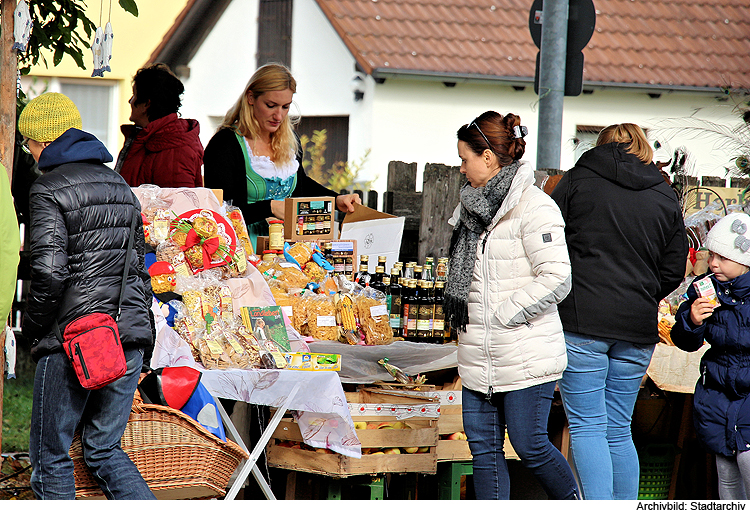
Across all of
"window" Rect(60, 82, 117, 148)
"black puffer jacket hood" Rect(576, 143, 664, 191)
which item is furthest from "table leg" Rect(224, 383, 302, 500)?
"window" Rect(60, 82, 117, 148)

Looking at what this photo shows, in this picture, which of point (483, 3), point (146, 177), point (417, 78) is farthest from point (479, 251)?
point (483, 3)

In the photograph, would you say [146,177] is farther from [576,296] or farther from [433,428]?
[576,296]

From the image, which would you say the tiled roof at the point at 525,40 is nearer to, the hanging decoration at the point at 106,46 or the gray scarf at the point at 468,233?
the hanging decoration at the point at 106,46

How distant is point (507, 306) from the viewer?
3176mm

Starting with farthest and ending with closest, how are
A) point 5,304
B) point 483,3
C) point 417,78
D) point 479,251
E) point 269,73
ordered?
1. point 483,3
2. point 417,78
3. point 269,73
4. point 479,251
5. point 5,304

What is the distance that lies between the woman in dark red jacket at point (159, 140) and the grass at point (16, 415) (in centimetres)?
180

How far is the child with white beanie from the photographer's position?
3.46m

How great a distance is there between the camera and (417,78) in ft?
34.5

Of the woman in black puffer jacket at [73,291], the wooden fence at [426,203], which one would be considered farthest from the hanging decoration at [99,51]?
the wooden fence at [426,203]

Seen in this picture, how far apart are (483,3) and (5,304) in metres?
10.0

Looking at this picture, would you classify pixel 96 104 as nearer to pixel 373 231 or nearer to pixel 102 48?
pixel 373 231

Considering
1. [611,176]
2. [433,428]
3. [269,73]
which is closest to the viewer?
[611,176]

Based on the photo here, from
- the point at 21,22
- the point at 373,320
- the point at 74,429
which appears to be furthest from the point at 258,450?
the point at 21,22

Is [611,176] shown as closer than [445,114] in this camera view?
Yes
